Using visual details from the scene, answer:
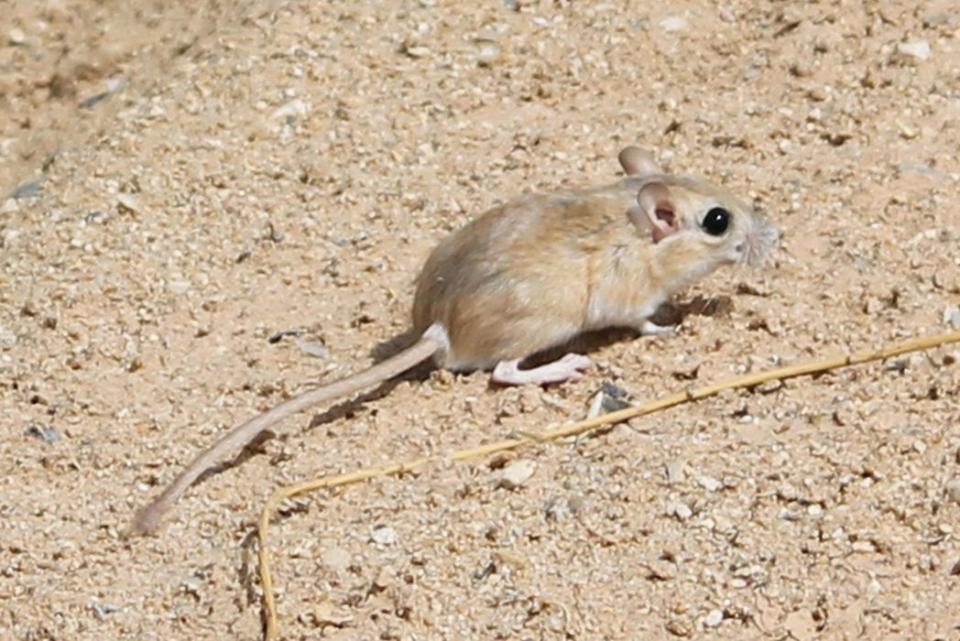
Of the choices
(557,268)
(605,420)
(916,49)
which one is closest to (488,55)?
(916,49)

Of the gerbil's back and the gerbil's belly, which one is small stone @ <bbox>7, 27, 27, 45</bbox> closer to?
the gerbil's back

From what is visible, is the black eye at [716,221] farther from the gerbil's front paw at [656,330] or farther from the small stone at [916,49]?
the small stone at [916,49]

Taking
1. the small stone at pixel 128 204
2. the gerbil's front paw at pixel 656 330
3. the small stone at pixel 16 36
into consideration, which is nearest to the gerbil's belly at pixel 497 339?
the gerbil's front paw at pixel 656 330

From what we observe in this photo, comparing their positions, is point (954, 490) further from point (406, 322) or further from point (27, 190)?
point (27, 190)

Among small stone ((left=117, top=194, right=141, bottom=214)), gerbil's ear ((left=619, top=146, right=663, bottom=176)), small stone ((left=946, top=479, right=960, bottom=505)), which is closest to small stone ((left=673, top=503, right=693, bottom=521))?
small stone ((left=946, top=479, right=960, bottom=505))

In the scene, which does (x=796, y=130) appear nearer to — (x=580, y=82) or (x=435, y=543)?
(x=580, y=82)

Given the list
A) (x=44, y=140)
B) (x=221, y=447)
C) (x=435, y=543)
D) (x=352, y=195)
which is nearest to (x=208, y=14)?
(x=44, y=140)

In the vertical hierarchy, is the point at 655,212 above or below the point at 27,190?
above
